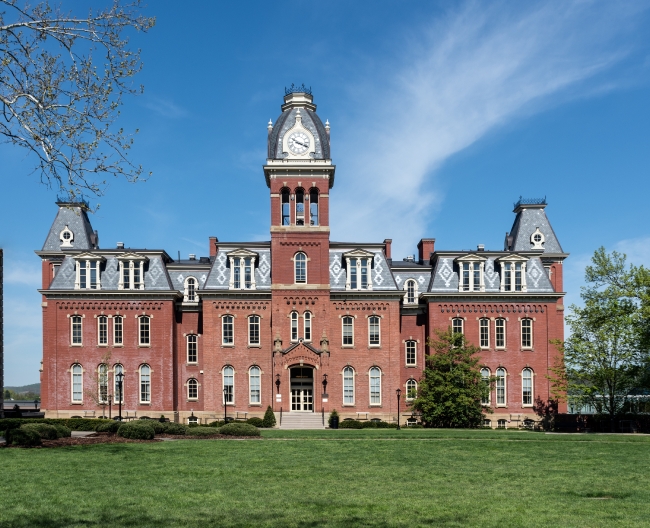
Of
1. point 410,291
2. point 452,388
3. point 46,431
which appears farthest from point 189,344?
point 46,431

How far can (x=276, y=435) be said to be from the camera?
3512 centimetres

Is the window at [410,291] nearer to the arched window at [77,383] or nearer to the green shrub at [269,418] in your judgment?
the green shrub at [269,418]

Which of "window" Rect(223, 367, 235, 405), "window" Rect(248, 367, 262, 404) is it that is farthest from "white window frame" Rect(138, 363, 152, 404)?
"window" Rect(248, 367, 262, 404)

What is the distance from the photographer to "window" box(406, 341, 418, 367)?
175 feet

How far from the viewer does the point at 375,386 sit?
50656mm

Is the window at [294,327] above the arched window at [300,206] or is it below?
below

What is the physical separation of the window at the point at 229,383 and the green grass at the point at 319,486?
79.4 ft

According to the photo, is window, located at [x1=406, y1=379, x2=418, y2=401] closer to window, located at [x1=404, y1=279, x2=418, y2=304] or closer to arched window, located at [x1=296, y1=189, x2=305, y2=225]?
window, located at [x1=404, y1=279, x2=418, y2=304]

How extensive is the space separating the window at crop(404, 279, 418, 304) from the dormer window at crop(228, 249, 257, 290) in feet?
39.2

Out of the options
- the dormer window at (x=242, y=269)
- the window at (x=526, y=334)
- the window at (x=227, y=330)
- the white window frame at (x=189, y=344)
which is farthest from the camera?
the white window frame at (x=189, y=344)

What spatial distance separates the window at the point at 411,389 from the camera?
159ft

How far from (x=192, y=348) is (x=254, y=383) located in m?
6.16

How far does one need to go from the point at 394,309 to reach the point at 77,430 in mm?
22863

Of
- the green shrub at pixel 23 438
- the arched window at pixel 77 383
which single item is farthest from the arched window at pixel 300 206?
the green shrub at pixel 23 438
